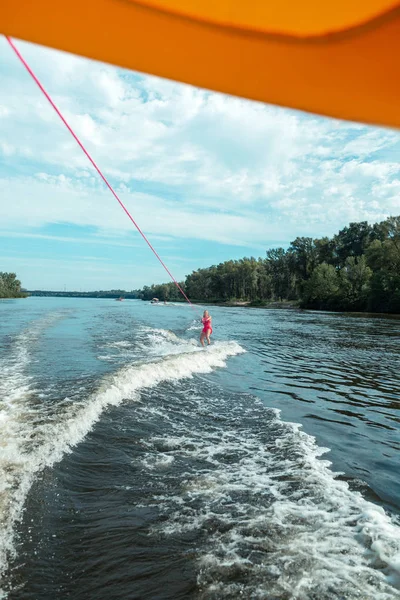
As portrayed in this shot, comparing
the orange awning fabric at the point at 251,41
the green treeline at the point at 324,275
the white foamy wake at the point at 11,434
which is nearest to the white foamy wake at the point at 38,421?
the white foamy wake at the point at 11,434

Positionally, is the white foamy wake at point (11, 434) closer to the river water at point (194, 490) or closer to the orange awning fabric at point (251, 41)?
the river water at point (194, 490)

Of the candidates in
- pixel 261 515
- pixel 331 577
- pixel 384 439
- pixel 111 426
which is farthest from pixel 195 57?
pixel 384 439

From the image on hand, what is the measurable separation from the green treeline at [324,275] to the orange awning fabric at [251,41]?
6713cm

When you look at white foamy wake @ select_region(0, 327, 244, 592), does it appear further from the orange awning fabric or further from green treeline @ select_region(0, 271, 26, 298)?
green treeline @ select_region(0, 271, 26, 298)

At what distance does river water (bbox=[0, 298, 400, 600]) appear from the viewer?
3.49 m

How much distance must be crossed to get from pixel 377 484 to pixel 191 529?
2913 mm

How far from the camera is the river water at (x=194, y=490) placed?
137 inches

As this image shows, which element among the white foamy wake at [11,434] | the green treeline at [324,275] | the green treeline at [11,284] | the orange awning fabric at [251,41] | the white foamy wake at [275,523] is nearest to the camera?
the orange awning fabric at [251,41]

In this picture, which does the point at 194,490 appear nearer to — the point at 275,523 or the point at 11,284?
the point at 275,523

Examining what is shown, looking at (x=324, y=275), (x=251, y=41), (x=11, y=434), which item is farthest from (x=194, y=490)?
(x=324, y=275)

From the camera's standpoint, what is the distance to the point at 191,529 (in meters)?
4.18

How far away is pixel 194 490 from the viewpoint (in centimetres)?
504

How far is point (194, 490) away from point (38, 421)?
145 inches

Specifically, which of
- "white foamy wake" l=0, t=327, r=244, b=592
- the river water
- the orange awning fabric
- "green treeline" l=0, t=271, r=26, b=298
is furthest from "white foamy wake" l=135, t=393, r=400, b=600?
"green treeline" l=0, t=271, r=26, b=298
